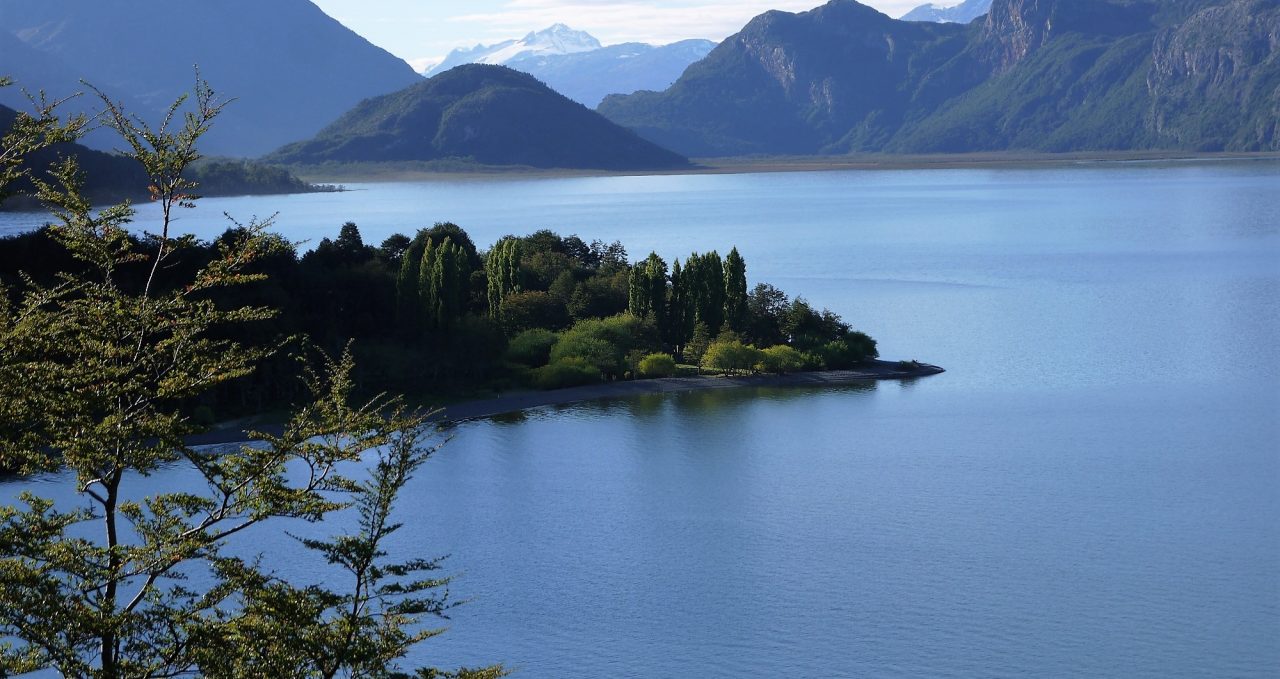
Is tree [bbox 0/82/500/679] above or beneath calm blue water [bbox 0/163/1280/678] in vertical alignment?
above

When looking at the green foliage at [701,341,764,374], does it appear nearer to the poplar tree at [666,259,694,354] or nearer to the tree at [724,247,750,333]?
the tree at [724,247,750,333]

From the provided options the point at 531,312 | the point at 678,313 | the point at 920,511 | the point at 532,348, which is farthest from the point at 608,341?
the point at 920,511

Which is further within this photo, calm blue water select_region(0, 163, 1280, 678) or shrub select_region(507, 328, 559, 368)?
shrub select_region(507, 328, 559, 368)

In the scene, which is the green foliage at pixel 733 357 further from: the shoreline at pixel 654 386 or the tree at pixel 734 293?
the tree at pixel 734 293

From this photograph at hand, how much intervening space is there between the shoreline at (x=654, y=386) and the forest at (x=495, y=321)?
58 cm

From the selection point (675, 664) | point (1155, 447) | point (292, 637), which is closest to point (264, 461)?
point (292, 637)

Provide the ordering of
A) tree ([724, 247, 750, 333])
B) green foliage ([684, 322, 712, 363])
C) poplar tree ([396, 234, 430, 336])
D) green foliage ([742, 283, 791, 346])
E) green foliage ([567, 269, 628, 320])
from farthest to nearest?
green foliage ([567, 269, 628, 320]) → green foliage ([742, 283, 791, 346]) → tree ([724, 247, 750, 333]) → green foliage ([684, 322, 712, 363]) → poplar tree ([396, 234, 430, 336])

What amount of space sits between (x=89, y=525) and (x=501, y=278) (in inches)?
995

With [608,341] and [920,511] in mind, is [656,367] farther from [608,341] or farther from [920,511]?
[920,511]

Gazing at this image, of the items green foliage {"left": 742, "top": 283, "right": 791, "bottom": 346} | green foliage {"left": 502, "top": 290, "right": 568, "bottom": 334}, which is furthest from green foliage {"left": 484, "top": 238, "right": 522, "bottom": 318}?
green foliage {"left": 742, "top": 283, "right": 791, "bottom": 346}

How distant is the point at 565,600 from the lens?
26.8 meters

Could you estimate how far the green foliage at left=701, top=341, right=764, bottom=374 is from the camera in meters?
50.8

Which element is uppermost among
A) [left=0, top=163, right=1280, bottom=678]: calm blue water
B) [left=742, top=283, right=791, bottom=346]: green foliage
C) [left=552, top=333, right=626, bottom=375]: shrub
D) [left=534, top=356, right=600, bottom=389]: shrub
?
[left=742, top=283, right=791, bottom=346]: green foliage

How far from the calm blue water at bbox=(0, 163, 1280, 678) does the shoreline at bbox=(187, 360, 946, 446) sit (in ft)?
3.65
